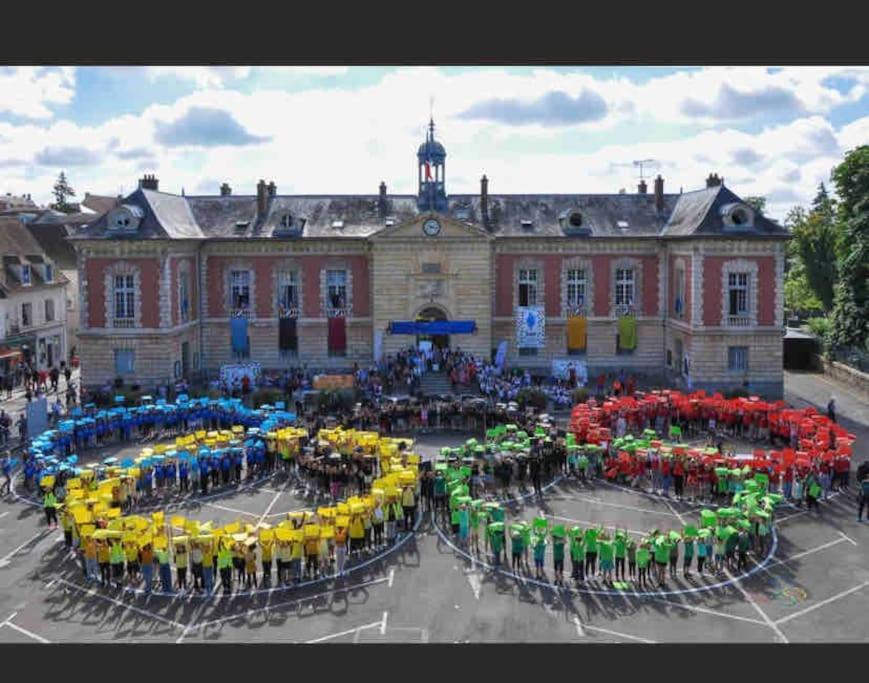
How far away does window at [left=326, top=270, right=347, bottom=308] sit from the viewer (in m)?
49.2

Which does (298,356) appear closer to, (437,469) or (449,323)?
(449,323)

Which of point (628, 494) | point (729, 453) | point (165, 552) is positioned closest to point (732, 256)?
point (729, 453)

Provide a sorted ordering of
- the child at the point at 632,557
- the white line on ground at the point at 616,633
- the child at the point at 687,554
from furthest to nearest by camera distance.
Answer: the child at the point at 687,554 → the child at the point at 632,557 → the white line on ground at the point at 616,633

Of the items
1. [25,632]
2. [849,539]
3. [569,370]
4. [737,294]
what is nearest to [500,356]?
[569,370]

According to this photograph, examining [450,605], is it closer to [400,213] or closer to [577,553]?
[577,553]

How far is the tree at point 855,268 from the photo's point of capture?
45594 millimetres

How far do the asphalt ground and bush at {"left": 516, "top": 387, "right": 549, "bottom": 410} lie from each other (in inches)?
610

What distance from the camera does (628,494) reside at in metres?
28.9

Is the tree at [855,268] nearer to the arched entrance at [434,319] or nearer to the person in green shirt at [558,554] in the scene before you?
the arched entrance at [434,319]

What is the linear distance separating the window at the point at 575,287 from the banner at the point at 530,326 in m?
2.24

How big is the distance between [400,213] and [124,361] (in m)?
17.1

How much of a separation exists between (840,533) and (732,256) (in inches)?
850

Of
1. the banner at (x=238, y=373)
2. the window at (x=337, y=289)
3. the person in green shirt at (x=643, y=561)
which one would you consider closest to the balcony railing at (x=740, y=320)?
the window at (x=337, y=289)

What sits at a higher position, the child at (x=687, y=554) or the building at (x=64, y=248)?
the building at (x=64, y=248)
